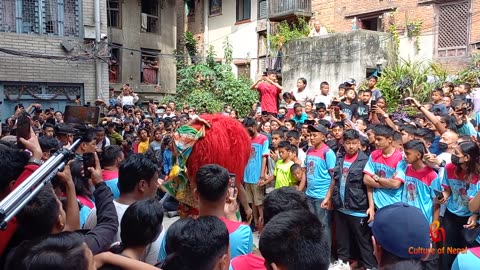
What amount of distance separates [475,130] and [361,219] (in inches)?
103

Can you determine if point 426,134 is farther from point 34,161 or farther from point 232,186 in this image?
point 34,161

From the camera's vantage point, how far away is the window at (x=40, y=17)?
12.3 metres

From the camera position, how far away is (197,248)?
80.7 inches

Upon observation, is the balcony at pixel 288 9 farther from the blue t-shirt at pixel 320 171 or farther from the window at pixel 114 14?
the blue t-shirt at pixel 320 171

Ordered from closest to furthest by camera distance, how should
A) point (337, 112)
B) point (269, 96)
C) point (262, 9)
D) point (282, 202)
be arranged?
point (282, 202), point (337, 112), point (269, 96), point (262, 9)

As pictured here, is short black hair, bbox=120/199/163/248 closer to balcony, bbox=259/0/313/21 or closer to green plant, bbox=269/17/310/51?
green plant, bbox=269/17/310/51

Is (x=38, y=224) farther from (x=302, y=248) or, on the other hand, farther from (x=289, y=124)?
(x=289, y=124)

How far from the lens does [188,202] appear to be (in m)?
3.29

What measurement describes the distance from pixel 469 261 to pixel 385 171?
2413mm

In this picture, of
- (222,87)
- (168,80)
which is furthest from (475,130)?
(168,80)

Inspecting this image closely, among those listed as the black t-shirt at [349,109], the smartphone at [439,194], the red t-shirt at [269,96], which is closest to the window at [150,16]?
the red t-shirt at [269,96]

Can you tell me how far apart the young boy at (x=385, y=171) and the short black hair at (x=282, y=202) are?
1993 millimetres

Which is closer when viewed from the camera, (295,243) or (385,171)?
(295,243)

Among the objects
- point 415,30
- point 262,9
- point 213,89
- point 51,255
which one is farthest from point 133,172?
point 262,9
